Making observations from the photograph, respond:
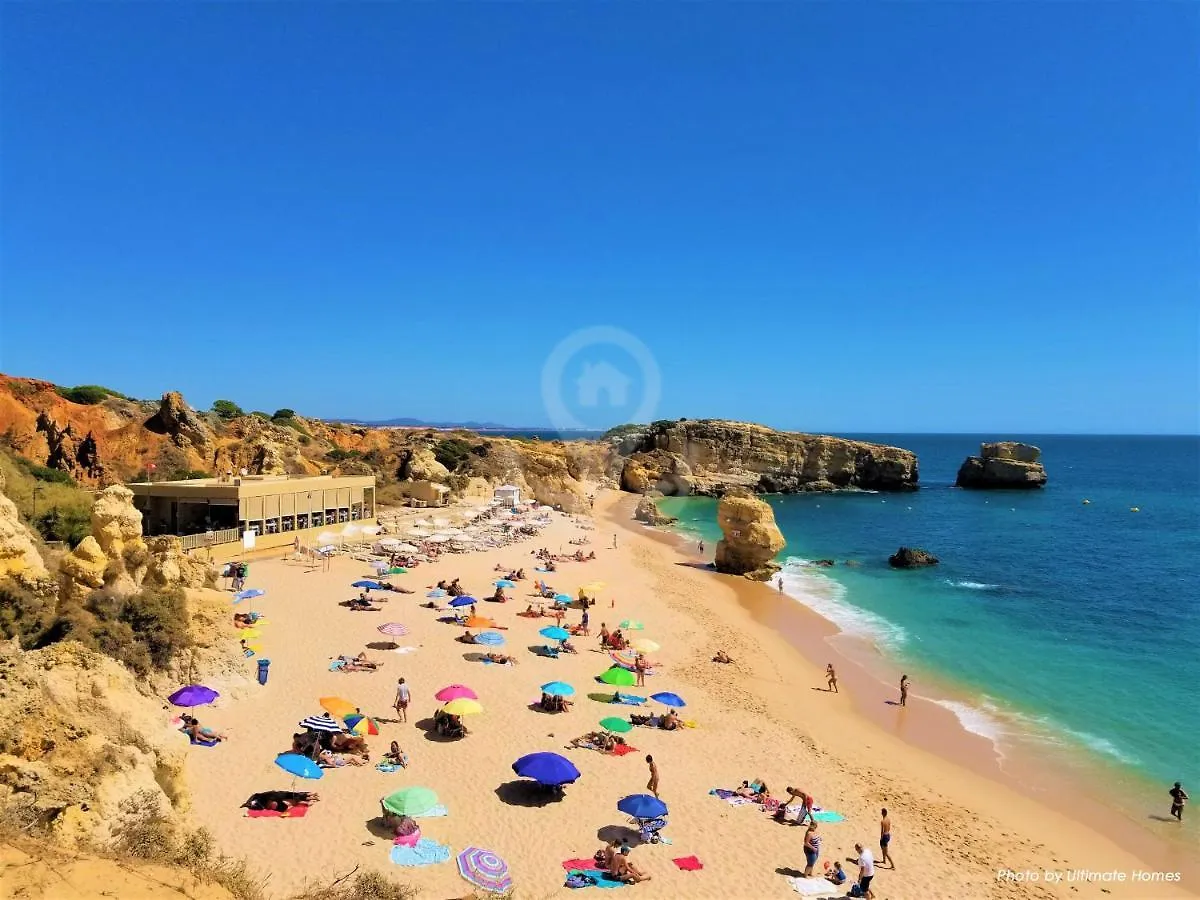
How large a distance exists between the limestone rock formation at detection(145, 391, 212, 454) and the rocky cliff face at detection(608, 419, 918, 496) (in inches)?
1892

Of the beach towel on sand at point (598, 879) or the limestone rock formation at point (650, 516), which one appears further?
the limestone rock formation at point (650, 516)

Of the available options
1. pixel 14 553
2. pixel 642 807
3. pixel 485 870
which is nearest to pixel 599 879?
pixel 642 807

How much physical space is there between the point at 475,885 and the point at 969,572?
3486 centimetres

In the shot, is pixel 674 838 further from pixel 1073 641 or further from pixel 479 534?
pixel 479 534

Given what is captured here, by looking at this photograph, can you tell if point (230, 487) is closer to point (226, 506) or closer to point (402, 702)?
point (226, 506)

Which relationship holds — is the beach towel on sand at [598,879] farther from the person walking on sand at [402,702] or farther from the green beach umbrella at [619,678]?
the green beach umbrella at [619,678]

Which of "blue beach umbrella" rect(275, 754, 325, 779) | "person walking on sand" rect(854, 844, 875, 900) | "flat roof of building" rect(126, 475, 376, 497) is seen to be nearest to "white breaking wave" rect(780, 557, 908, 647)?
"person walking on sand" rect(854, 844, 875, 900)

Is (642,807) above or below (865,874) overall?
above

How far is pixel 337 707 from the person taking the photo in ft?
43.8

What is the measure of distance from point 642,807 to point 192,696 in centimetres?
856

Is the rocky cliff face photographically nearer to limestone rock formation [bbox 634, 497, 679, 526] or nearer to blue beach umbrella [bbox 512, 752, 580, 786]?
limestone rock formation [bbox 634, 497, 679, 526]

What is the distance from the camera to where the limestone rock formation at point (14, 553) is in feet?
35.7

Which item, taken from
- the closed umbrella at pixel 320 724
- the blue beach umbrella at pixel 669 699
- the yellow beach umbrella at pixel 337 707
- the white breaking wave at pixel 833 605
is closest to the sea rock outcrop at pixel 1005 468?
the white breaking wave at pixel 833 605

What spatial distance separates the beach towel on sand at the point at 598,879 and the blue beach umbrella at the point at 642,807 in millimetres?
1122
